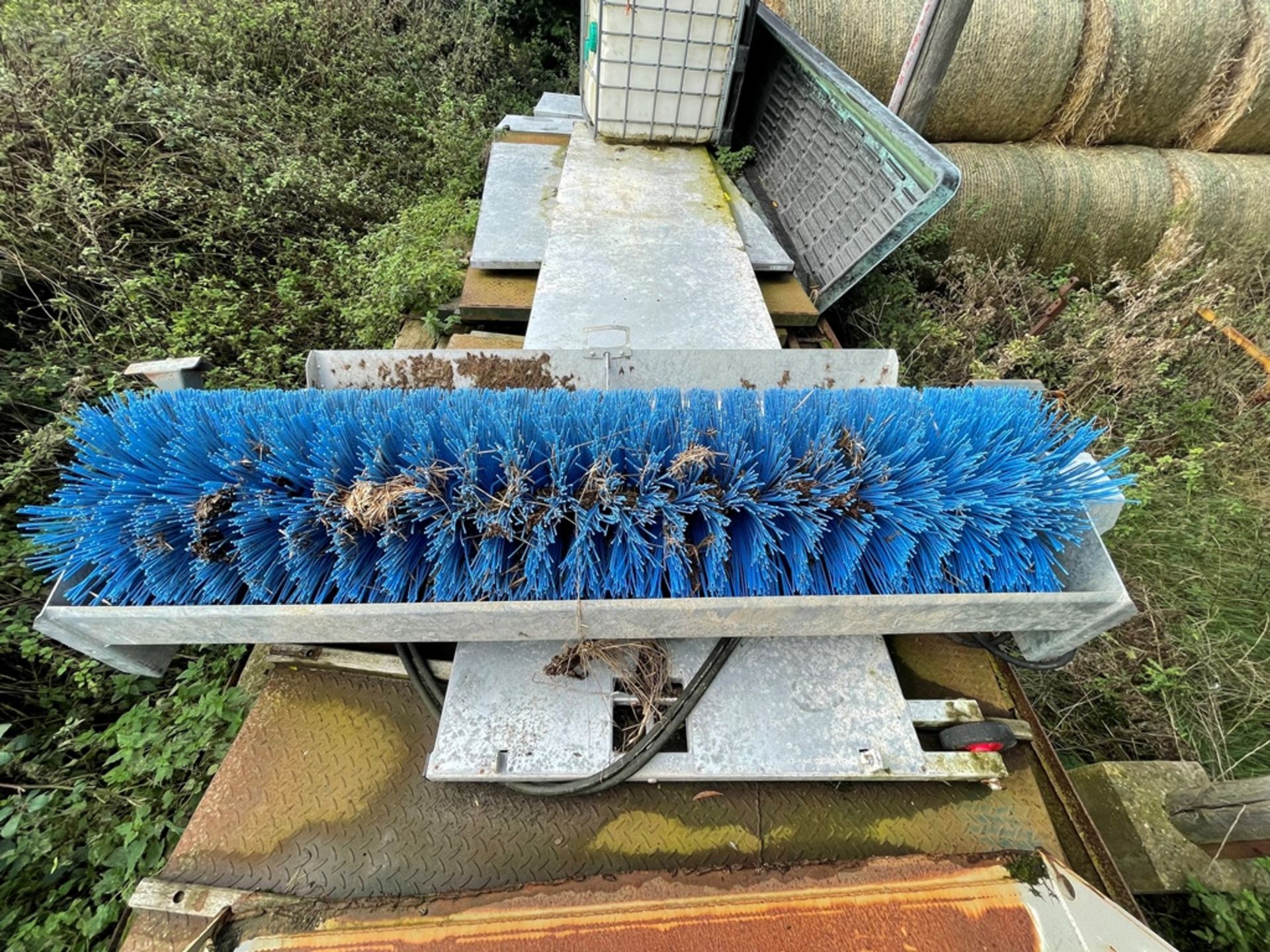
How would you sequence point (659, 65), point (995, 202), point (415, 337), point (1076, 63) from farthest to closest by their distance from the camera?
point (1076, 63) → point (995, 202) → point (659, 65) → point (415, 337)

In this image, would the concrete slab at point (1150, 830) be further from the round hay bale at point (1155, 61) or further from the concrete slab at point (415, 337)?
the round hay bale at point (1155, 61)

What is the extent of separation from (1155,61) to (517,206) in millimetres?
5120

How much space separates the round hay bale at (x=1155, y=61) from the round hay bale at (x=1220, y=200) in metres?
0.41

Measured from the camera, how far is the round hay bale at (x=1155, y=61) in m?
4.06

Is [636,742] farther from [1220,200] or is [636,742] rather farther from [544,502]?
[1220,200]

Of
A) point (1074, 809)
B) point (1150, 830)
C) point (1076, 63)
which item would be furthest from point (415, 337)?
point (1076, 63)

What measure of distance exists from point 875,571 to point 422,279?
2.19 m

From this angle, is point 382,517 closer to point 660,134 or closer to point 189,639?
point 189,639

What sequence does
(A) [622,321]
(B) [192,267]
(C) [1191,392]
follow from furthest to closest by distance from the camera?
(C) [1191,392] → (B) [192,267] → (A) [622,321]

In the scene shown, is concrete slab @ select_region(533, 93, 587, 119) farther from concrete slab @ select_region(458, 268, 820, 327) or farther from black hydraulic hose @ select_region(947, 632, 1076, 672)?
black hydraulic hose @ select_region(947, 632, 1076, 672)

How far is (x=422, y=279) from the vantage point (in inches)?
96.2

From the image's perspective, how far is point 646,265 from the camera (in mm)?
2252

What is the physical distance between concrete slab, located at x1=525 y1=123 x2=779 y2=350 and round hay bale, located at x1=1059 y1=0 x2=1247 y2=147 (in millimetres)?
3625

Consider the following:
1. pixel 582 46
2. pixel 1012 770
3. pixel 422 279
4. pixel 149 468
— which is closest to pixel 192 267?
pixel 422 279
